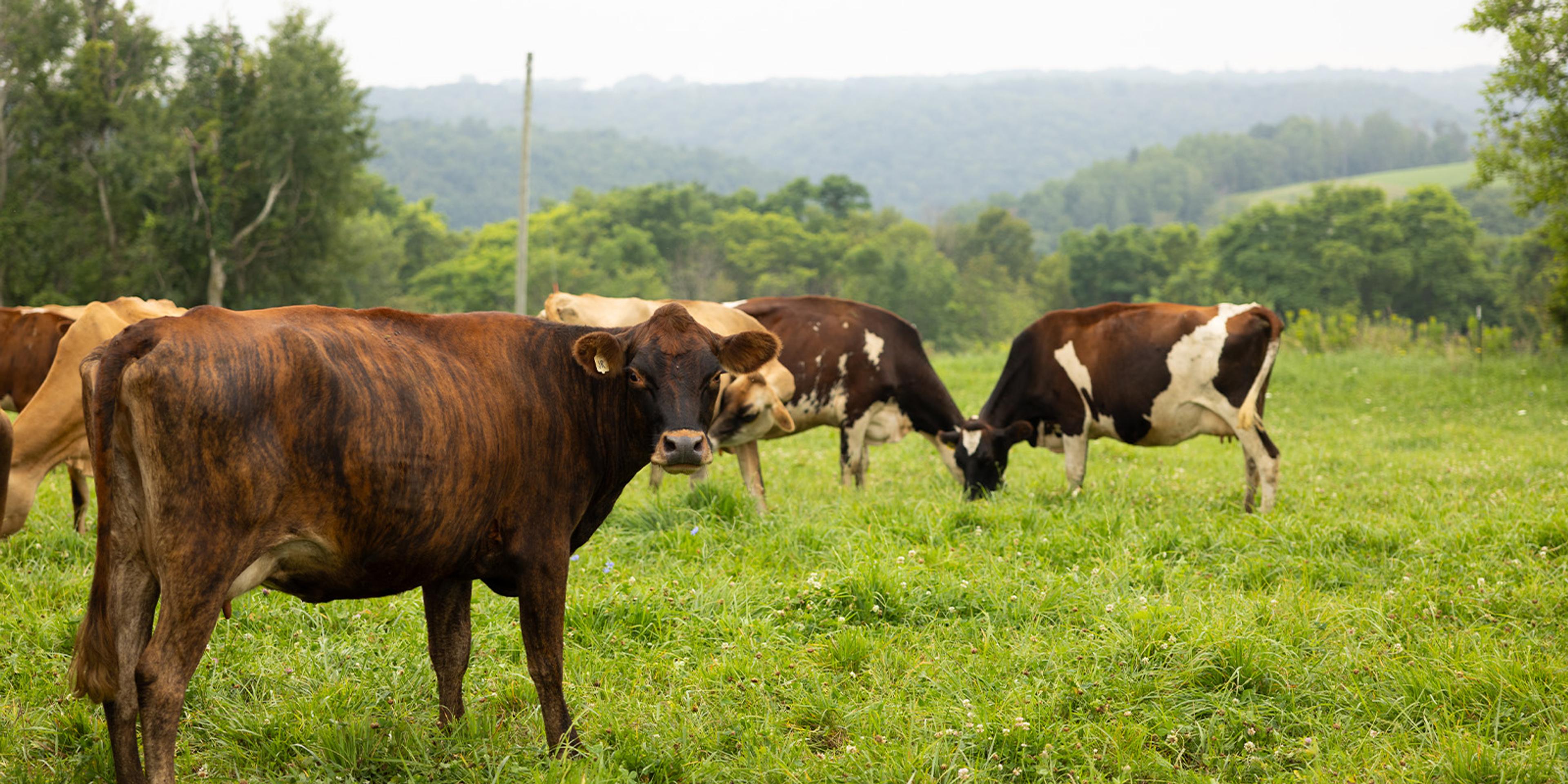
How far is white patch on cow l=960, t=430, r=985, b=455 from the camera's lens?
379 inches

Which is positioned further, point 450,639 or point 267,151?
point 267,151

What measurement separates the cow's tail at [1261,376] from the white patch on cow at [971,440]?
2.12 m

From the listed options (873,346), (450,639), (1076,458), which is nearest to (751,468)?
(873,346)

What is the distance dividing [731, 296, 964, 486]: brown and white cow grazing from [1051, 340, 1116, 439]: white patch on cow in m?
1.16

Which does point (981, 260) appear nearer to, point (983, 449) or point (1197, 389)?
point (983, 449)

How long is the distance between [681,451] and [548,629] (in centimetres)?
82

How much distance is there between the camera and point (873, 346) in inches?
394

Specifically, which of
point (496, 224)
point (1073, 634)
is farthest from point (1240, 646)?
point (496, 224)

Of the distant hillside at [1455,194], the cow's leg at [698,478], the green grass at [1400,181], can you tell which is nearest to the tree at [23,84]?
the cow's leg at [698,478]

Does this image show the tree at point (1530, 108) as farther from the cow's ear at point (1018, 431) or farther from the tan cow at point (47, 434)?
the tan cow at point (47, 434)

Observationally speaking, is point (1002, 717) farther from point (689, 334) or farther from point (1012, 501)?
point (1012, 501)

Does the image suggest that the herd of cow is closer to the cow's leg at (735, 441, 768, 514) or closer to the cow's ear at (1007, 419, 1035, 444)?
the cow's leg at (735, 441, 768, 514)

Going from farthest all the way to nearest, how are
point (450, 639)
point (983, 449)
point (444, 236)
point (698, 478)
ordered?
point (444, 236) → point (983, 449) → point (698, 478) → point (450, 639)

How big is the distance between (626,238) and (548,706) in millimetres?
98232
